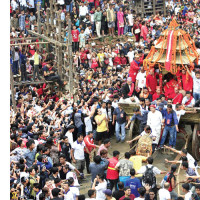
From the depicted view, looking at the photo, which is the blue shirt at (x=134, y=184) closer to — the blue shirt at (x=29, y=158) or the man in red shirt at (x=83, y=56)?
the blue shirt at (x=29, y=158)

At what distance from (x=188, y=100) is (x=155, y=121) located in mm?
1082

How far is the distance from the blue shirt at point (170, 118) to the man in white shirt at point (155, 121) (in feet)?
0.59

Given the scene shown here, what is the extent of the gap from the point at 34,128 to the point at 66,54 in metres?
6.42

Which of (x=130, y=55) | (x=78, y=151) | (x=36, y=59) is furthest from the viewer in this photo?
(x=130, y=55)

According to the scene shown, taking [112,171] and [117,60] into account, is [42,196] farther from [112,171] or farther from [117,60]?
[117,60]

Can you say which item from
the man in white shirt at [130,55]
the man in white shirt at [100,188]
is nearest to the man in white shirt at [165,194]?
the man in white shirt at [100,188]

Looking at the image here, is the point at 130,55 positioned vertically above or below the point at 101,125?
above

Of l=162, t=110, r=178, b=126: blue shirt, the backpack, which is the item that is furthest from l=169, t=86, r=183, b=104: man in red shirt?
the backpack

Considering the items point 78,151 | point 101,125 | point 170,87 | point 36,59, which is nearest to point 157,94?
point 170,87

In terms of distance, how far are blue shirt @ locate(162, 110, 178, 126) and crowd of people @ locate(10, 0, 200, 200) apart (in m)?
0.03

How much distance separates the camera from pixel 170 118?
1434cm

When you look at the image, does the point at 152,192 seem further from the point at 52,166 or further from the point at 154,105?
the point at 154,105

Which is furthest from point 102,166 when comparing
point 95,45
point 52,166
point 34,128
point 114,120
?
point 95,45

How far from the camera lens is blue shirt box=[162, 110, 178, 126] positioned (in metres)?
14.3
